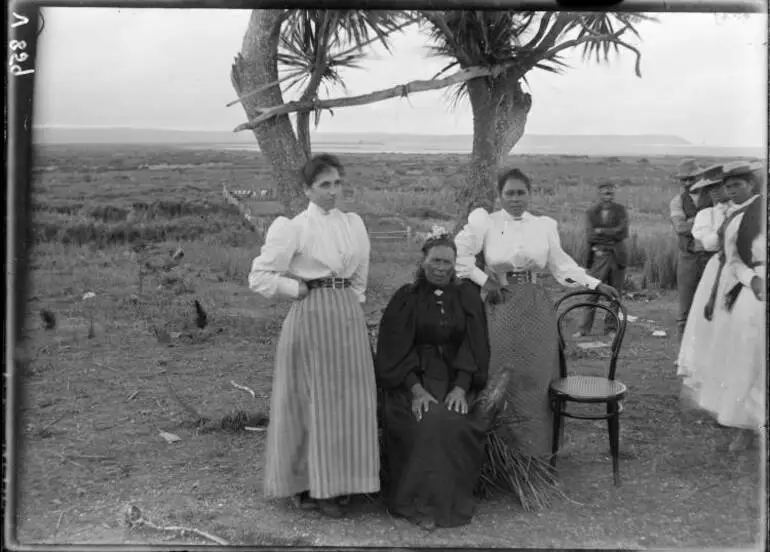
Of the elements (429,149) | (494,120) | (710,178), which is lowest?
(710,178)

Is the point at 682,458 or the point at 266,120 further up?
the point at 266,120

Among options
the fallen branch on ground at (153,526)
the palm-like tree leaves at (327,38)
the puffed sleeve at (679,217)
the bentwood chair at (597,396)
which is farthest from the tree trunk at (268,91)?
the puffed sleeve at (679,217)

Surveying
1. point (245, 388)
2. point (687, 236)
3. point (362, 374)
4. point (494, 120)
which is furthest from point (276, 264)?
point (687, 236)

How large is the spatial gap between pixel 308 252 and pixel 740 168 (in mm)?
2663

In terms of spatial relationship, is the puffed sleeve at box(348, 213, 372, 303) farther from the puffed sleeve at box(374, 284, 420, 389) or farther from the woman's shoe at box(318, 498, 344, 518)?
the woman's shoe at box(318, 498, 344, 518)

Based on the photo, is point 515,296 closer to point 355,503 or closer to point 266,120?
point 355,503

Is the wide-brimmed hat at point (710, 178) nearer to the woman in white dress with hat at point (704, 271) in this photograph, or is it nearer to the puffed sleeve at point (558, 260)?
the woman in white dress with hat at point (704, 271)

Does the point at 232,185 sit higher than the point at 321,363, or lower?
higher

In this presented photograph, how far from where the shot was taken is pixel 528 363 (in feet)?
17.7

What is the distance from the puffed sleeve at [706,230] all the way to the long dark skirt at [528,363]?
1.25 metres

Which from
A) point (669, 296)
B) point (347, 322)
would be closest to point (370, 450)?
point (347, 322)

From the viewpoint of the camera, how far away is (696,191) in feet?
20.0

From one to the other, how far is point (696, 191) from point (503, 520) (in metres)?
2.67

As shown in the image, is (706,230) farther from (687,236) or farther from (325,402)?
(325,402)
